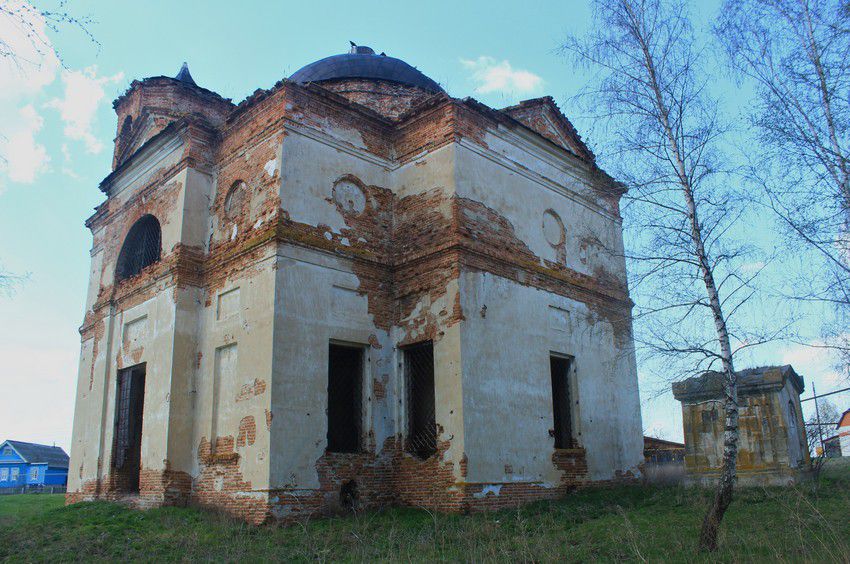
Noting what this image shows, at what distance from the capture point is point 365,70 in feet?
60.2

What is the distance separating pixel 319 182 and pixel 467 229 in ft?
9.96

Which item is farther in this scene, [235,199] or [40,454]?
[40,454]

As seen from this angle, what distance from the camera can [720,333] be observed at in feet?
26.3

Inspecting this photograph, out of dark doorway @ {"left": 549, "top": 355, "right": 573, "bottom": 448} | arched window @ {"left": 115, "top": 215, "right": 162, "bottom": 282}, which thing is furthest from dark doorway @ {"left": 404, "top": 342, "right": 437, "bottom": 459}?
Result: arched window @ {"left": 115, "top": 215, "right": 162, "bottom": 282}

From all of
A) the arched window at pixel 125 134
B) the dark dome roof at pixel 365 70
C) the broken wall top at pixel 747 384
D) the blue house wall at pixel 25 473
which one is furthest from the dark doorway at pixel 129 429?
the blue house wall at pixel 25 473


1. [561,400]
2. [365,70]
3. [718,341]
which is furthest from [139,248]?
[718,341]

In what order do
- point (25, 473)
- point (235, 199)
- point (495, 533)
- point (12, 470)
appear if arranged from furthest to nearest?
point (12, 470) < point (25, 473) < point (235, 199) < point (495, 533)

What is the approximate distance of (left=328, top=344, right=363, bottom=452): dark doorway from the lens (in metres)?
13.1

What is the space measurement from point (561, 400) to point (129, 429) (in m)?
9.39

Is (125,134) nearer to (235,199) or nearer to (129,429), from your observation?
(235,199)

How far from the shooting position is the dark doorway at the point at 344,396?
13117 mm

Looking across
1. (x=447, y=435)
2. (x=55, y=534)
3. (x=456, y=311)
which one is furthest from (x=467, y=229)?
(x=55, y=534)

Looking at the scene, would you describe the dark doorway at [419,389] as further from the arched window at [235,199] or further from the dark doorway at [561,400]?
the arched window at [235,199]

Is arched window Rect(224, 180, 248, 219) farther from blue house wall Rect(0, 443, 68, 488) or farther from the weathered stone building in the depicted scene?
blue house wall Rect(0, 443, 68, 488)
